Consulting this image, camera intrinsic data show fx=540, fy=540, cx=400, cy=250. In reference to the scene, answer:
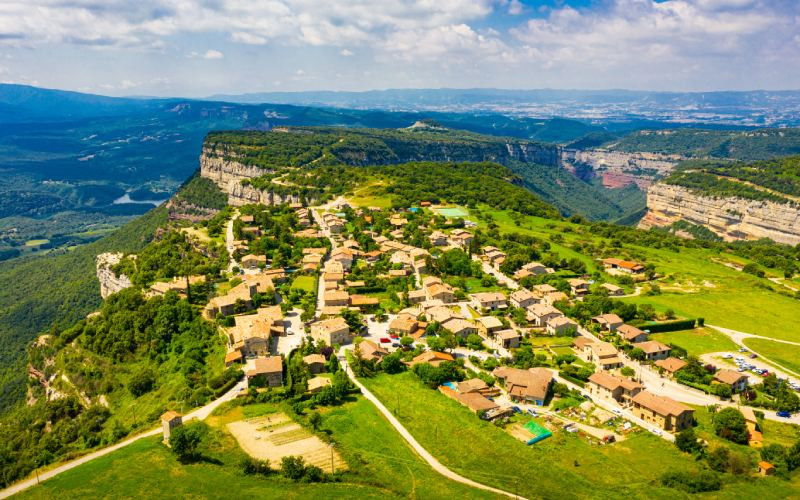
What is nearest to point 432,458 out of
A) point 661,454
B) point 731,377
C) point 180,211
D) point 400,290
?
point 661,454

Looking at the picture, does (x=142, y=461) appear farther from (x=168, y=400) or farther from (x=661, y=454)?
(x=661, y=454)

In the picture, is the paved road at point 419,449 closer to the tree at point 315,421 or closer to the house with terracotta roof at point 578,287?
the tree at point 315,421

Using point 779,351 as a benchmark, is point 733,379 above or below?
above

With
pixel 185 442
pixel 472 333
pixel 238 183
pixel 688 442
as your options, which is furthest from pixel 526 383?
pixel 238 183

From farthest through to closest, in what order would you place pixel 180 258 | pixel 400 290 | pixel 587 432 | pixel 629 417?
pixel 180 258 → pixel 400 290 → pixel 629 417 → pixel 587 432

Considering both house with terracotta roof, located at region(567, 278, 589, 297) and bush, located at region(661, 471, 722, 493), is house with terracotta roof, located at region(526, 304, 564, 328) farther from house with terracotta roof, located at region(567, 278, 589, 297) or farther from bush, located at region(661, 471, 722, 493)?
bush, located at region(661, 471, 722, 493)

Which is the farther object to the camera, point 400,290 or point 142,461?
point 400,290

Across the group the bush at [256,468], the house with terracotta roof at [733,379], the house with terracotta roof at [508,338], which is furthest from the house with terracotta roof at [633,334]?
the bush at [256,468]

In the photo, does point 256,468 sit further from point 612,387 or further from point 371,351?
point 612,387
